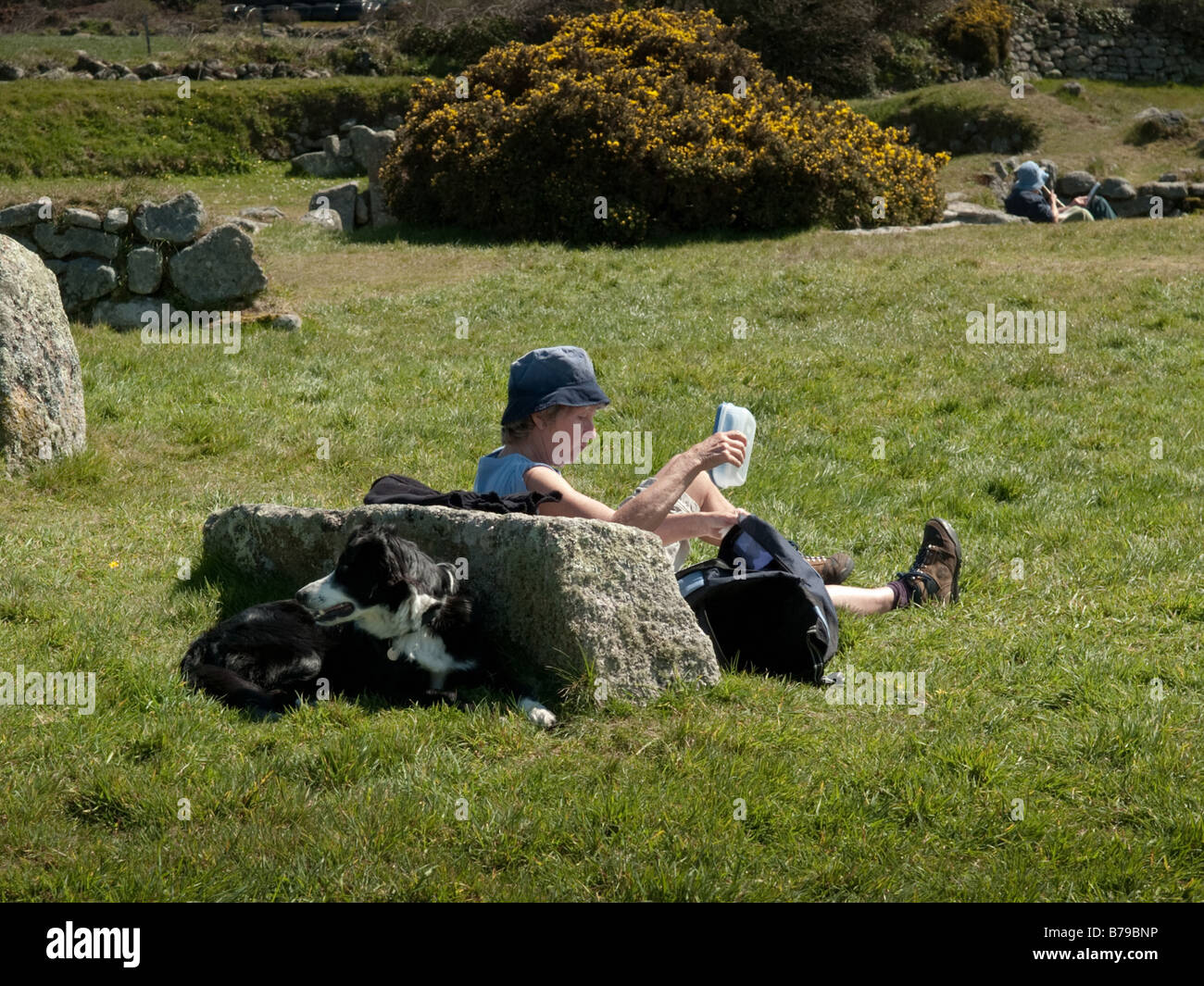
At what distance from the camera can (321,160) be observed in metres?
26.2

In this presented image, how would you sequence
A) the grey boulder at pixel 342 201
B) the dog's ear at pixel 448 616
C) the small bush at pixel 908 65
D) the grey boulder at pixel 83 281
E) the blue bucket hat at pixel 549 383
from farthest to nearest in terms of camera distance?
the small bush at pixel 908 65
the grey boulder at pixel 342 201
the grey boulder at pixel 83 281
the blue bucket hat at pixel 549 383
the dog's ear at pixel 448 616

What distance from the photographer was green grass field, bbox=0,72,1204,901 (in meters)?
3.71

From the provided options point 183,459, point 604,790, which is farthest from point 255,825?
point 183,459

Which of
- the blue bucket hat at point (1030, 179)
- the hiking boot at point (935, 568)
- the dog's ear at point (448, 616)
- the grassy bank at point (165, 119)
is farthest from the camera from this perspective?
the grassy bank at point (165, 119)

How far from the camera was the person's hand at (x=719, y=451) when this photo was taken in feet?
16.9

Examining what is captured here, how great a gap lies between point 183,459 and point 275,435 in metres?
0.76

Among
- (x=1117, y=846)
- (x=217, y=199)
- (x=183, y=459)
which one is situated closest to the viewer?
(x=1117, y=846)

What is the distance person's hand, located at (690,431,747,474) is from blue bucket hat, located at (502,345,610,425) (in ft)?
1.66

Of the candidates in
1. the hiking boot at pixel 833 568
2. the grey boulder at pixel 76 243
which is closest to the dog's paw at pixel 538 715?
the hiking boot at pixel 833 568

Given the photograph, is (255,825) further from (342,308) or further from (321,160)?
(321,160)

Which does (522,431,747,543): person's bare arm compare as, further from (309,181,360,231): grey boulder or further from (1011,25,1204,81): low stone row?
(1011,25,1204,81): low stone row

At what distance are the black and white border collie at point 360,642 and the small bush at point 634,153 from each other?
525 inches

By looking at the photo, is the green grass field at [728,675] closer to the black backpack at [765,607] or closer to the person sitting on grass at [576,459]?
the black backpack at [765,607]

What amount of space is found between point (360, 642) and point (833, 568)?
2632mm
